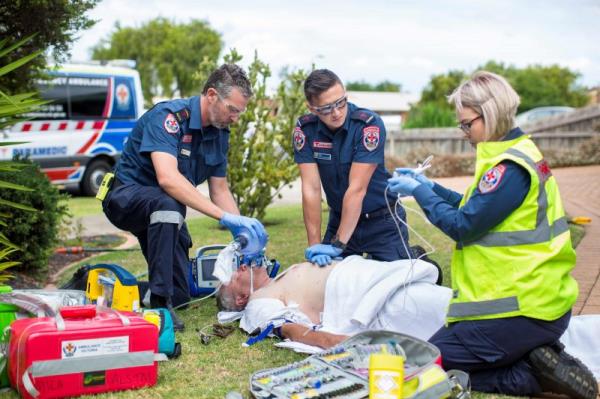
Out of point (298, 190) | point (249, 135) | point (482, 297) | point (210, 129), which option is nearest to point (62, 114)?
point (298, 190)

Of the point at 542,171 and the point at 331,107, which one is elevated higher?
the point at 331,107

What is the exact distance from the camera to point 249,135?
8875mm

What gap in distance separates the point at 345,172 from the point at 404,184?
4.88 feet

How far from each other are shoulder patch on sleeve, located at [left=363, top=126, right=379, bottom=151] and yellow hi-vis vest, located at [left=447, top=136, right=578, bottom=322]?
1502 millimetres

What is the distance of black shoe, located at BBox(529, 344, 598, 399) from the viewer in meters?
3.00

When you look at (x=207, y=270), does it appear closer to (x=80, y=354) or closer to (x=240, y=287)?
(x=240, y=287)

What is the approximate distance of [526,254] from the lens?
3.04 m

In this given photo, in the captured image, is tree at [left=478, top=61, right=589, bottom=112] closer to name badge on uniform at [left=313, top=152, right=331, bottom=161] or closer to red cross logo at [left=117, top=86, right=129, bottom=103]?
red cross logo at [left=117, top=86, right=129, bottom=103]

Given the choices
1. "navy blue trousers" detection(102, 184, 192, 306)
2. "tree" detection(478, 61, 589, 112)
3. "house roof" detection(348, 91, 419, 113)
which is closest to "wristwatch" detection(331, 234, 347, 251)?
→ "navy blue trousers" detection(102, 184, 192, 306)

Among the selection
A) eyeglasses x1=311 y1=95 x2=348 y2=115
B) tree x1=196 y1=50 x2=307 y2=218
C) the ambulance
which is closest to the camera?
eyeglasses x1=311 y1=95 x2=348 y2=115

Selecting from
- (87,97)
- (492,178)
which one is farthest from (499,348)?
(87,97)

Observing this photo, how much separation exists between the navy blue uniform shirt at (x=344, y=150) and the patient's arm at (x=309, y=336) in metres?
1.16

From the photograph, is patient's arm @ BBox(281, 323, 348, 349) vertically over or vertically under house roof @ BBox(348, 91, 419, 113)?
over

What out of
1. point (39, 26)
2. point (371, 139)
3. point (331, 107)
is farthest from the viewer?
point (39, 26)
